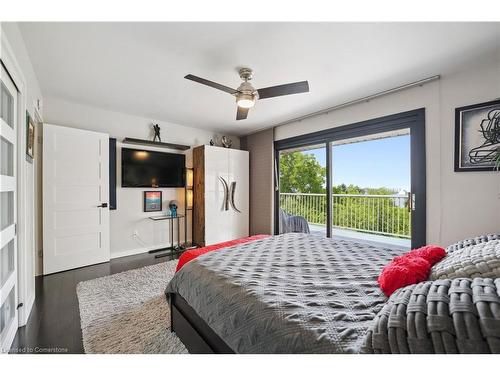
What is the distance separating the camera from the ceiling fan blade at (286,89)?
6.90 feet

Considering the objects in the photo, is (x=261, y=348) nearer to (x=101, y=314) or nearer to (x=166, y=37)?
(x=101, y=314)

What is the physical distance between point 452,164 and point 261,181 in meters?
3.10

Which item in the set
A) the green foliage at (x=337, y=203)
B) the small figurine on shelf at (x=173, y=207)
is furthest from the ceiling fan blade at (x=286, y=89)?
the small figurine on shelf at (x=173, y=207)

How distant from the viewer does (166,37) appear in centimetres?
188

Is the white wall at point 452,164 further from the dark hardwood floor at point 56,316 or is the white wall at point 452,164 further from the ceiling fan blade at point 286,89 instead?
the dark hardwood floor at point 56,316

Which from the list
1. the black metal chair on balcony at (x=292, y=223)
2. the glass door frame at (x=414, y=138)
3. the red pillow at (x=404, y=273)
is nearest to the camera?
the red pillow at (x=404, y=273)

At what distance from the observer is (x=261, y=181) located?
4.88 meters

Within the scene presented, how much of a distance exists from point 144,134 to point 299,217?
3420mm

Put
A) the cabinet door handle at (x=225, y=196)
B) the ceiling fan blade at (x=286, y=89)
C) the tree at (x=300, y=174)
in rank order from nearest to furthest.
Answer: the ceiling fan blade at (x=286, y=89) < the tree at (x=300, y=174) < the cabinet door handle at (x=225, y=196)

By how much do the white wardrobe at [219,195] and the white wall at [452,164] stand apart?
294cm

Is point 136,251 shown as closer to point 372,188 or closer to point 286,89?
point 286,89

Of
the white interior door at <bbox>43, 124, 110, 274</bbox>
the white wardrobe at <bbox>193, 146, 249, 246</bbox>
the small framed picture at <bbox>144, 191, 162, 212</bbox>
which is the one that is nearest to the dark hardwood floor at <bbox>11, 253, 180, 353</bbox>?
the white interior door at <bbox>43, 124, 110, 274</bbox>

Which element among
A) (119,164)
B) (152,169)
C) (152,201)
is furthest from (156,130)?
(152,201)
